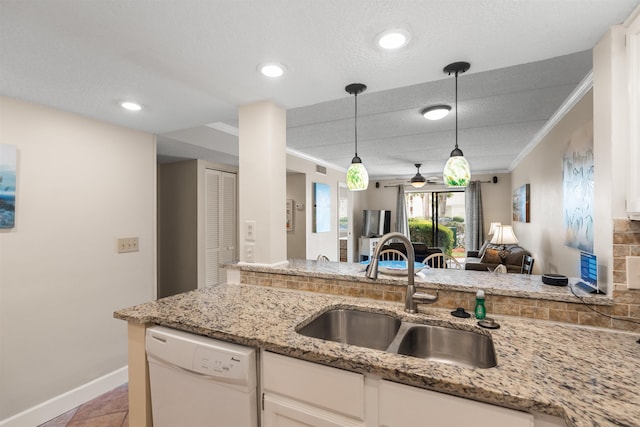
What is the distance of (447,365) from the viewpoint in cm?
98

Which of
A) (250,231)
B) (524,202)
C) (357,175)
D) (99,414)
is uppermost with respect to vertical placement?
(357,175)

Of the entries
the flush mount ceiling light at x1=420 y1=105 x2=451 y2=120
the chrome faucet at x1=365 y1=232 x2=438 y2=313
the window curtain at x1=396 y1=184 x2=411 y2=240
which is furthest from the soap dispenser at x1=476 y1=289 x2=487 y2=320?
the window curtain at x1=396 y1=184 x2=411 y2=240

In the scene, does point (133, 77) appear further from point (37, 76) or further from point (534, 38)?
point (534, 38)

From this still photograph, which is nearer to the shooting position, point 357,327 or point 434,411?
point 434,411

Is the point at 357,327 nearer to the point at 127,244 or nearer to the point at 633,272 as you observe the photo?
the point at 633,272

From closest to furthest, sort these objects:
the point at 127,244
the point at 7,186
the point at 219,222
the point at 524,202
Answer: the point at 7,186 → the point at 127,244 → the point at 219,222 → the point at 524,202

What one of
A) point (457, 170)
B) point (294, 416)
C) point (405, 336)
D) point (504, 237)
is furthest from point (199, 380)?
point (504, 237)

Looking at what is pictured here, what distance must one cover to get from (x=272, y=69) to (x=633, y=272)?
6.24ft

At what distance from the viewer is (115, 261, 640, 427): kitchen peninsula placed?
811 millimetres

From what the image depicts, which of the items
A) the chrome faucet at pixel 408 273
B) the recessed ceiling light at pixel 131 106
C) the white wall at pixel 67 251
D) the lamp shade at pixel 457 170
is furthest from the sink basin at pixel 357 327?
the white wall at pixel 67 251

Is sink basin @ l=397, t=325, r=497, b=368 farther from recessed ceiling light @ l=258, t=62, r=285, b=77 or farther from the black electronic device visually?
recessed ceiling light @ l=258, t=62, r=285, b=77

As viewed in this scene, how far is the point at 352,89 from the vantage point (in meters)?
1.89

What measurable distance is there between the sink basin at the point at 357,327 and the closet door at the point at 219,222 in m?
2.63

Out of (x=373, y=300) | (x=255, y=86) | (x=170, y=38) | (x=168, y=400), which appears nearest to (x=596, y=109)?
(x=373, y=300)
